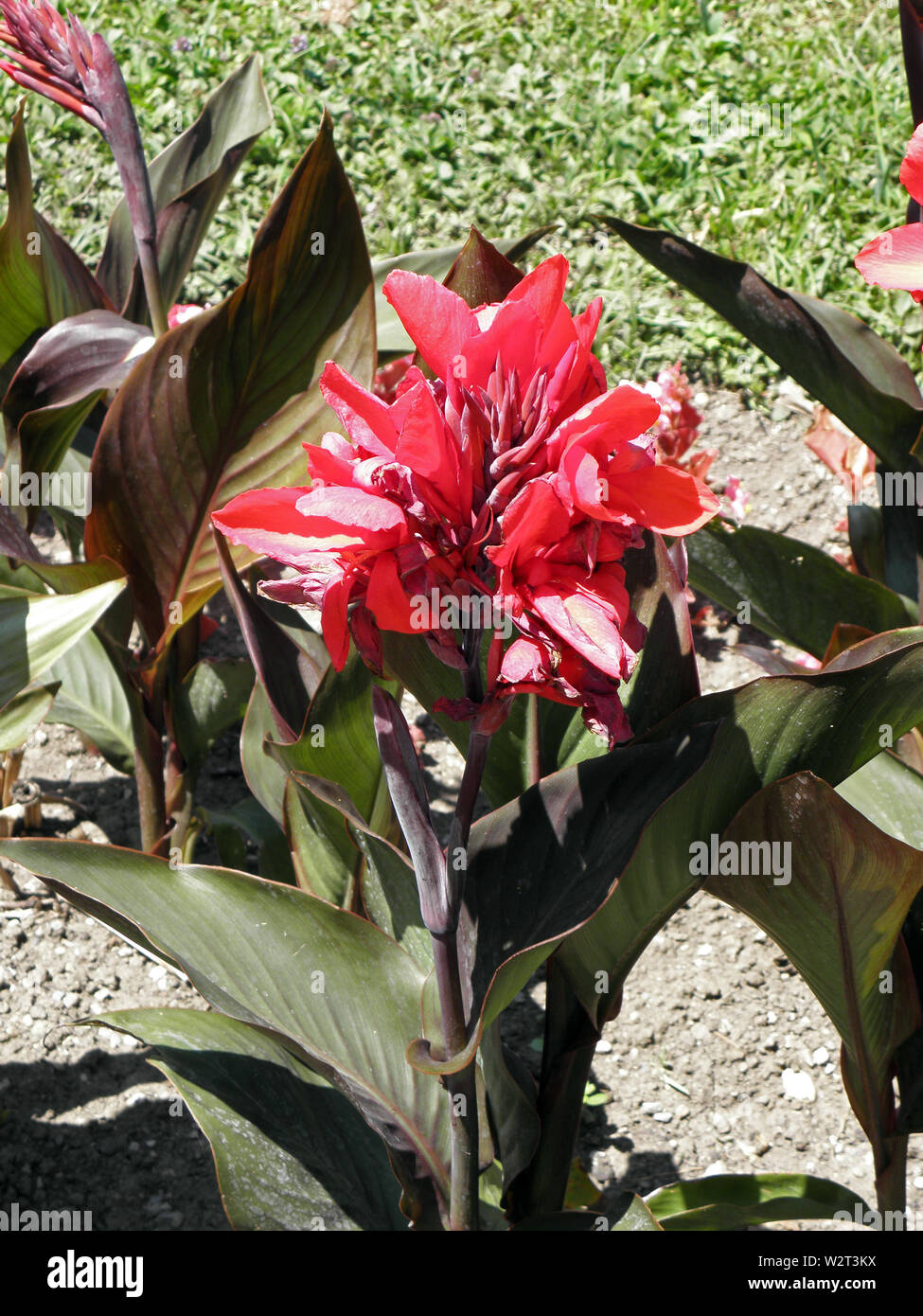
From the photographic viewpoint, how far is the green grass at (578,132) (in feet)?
9.58

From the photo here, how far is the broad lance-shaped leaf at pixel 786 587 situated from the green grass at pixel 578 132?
1.41m

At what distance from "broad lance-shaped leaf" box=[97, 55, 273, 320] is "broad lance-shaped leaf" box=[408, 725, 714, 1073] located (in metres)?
1.00

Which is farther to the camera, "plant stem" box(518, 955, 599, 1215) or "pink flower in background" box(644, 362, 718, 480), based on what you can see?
"pink flower in background" box(644, 362, 718, 480)

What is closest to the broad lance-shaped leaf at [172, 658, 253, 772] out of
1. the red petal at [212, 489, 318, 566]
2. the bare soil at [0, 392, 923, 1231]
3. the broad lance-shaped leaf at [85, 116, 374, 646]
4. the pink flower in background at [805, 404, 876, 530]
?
the broad lance-shaped leaf at [85, 116, 374, 646]

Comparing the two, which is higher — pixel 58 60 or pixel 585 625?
pixel 58 60

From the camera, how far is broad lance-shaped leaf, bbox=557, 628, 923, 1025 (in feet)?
2.94

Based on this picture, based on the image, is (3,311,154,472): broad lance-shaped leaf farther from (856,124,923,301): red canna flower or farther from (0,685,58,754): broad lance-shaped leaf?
(856,124,923,301): red canna flower

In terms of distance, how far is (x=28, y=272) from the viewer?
1.49m

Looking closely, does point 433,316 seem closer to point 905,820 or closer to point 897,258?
point 897,258

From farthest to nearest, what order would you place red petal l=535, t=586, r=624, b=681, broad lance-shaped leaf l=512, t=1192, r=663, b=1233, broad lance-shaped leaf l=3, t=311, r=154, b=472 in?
broad lance-shaped leaf l=3, t=311, r=154, b=472
broad lance-shaped leaf l=512, t=1192, r=663, b=1233
red petal l=535, t=586, r=624, b=681

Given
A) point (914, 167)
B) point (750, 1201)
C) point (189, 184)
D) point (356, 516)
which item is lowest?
point (750, 1201)

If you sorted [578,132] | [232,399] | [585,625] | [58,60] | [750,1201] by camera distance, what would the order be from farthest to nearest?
[578,132] < [232,399] < [58,60] < [750,1201] < [585,625]

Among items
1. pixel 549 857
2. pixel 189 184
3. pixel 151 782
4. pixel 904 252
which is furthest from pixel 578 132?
pixel 549 857

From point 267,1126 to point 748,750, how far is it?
594 mm
